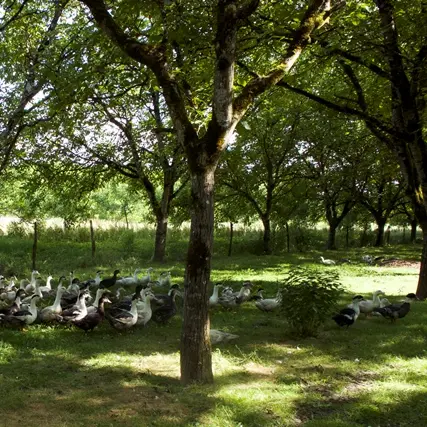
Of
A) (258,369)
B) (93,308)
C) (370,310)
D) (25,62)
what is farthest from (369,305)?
(25,62)

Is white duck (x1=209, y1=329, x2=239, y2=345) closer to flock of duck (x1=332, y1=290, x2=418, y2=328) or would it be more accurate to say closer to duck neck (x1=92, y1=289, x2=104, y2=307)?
flock of duck (x1=332, y1=290, x2=418, y2=328)

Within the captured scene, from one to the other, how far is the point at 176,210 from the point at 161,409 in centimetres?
2253

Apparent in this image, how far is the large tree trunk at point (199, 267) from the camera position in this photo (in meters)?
6.05

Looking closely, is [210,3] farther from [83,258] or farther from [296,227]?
[296,227]

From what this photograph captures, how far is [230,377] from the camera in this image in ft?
22.7

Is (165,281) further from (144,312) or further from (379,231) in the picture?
(379,231)

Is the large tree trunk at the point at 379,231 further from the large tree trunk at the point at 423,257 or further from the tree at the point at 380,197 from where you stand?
the large tree trunk at the point at 423,257

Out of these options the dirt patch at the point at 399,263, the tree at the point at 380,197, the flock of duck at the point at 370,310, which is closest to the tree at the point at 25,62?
the flock of duck at the point at 370,310

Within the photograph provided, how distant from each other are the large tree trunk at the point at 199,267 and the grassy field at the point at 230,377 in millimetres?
709

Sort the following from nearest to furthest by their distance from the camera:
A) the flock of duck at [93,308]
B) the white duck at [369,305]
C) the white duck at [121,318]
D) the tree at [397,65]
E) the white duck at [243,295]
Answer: the white duck at [121,318], the flock of duck at [93,308], the tree at [397,65], the white duck at [369,305], the white duck at [243,295]

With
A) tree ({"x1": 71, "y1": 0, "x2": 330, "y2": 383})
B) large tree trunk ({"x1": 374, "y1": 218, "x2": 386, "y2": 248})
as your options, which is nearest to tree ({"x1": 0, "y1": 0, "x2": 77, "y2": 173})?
tree ({"x1": 71, "y1": 0, "x2": 330, "y2": 383})

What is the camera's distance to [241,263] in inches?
863

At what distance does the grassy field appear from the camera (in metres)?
5.52

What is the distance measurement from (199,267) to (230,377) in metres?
1.99
